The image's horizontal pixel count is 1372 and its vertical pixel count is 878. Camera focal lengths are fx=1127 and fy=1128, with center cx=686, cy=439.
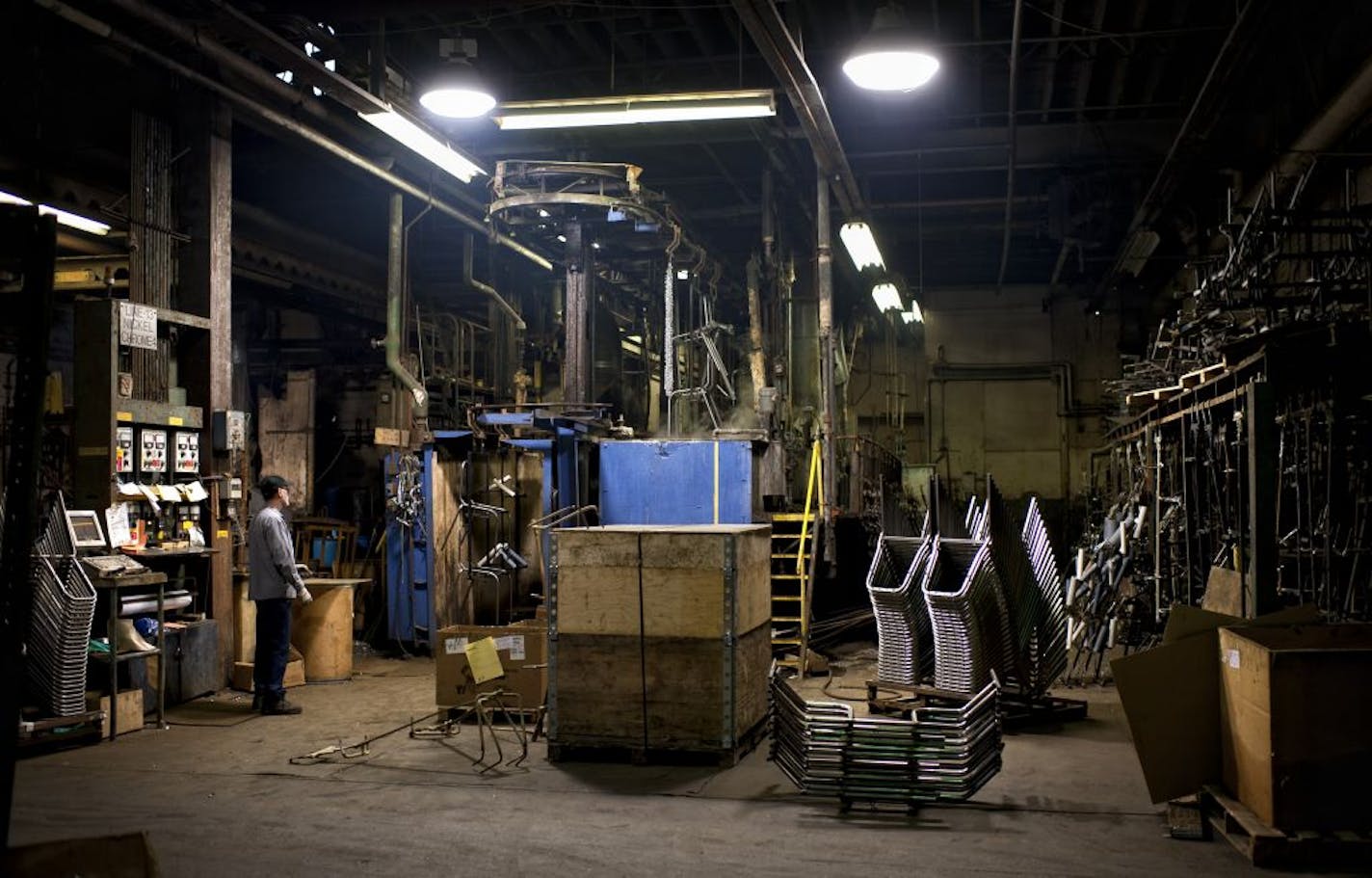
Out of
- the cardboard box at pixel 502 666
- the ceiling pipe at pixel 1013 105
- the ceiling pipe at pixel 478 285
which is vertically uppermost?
the ceiling pipe at pixel 1013 105

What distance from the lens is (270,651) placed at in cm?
860

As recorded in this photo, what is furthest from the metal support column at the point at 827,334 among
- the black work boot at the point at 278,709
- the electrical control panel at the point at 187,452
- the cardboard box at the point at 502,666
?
the electrical control panel at the point at 187,452

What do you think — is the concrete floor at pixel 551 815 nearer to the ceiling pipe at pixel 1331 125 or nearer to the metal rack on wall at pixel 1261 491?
the metal rack on wall at pixel 1261 491

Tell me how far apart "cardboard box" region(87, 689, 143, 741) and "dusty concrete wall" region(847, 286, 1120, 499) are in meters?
14.7

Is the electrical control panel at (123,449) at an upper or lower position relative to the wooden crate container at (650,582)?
upper

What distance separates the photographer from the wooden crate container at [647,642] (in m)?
6.77

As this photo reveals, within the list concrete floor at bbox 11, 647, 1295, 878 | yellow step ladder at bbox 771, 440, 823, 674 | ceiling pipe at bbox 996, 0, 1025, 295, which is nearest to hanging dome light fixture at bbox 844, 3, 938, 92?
ceiling pipe at bbox 996, 0, 1025, 295

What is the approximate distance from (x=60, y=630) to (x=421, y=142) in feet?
16.5

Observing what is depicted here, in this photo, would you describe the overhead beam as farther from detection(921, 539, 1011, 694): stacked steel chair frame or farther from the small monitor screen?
the small monitor screen

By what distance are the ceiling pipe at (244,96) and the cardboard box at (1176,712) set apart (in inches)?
308

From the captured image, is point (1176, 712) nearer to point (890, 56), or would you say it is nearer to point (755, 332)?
point (890, 56)

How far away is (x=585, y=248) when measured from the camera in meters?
12.5

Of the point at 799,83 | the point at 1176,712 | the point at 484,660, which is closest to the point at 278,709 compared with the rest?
the point at 484,660

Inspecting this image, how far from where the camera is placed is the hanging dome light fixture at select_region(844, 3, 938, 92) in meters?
6.96
